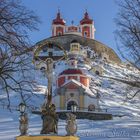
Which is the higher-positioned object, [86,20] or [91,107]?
[86,20]

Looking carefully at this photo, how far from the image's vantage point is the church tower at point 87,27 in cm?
9525

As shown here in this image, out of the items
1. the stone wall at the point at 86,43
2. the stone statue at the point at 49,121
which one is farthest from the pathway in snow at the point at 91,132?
the stone wall at the point at 86,43

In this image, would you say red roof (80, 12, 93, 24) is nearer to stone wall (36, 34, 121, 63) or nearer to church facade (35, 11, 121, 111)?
church facade (35, 11, 121, 111)

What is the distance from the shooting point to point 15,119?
3512 centimetres

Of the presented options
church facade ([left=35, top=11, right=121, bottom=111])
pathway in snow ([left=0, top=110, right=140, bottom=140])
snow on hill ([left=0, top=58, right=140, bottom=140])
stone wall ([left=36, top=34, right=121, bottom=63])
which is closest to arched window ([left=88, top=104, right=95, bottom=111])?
church facade ([left=35, top=11, right=121, bottom=111])

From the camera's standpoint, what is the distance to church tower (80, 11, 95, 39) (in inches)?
3750

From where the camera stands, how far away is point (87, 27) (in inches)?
3804

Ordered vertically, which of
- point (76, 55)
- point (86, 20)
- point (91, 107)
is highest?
point (86, 20)

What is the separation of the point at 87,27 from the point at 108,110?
5021cm

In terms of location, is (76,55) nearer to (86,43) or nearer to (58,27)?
(86,43)

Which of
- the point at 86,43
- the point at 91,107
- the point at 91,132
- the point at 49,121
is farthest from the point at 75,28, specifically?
the point at 49,121

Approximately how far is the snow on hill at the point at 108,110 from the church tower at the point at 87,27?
1085cm

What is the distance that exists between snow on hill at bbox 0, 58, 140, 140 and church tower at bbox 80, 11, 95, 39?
35.6ft

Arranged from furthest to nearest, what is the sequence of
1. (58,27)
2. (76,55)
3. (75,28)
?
(75,28) → (58,27) → (76,55)
